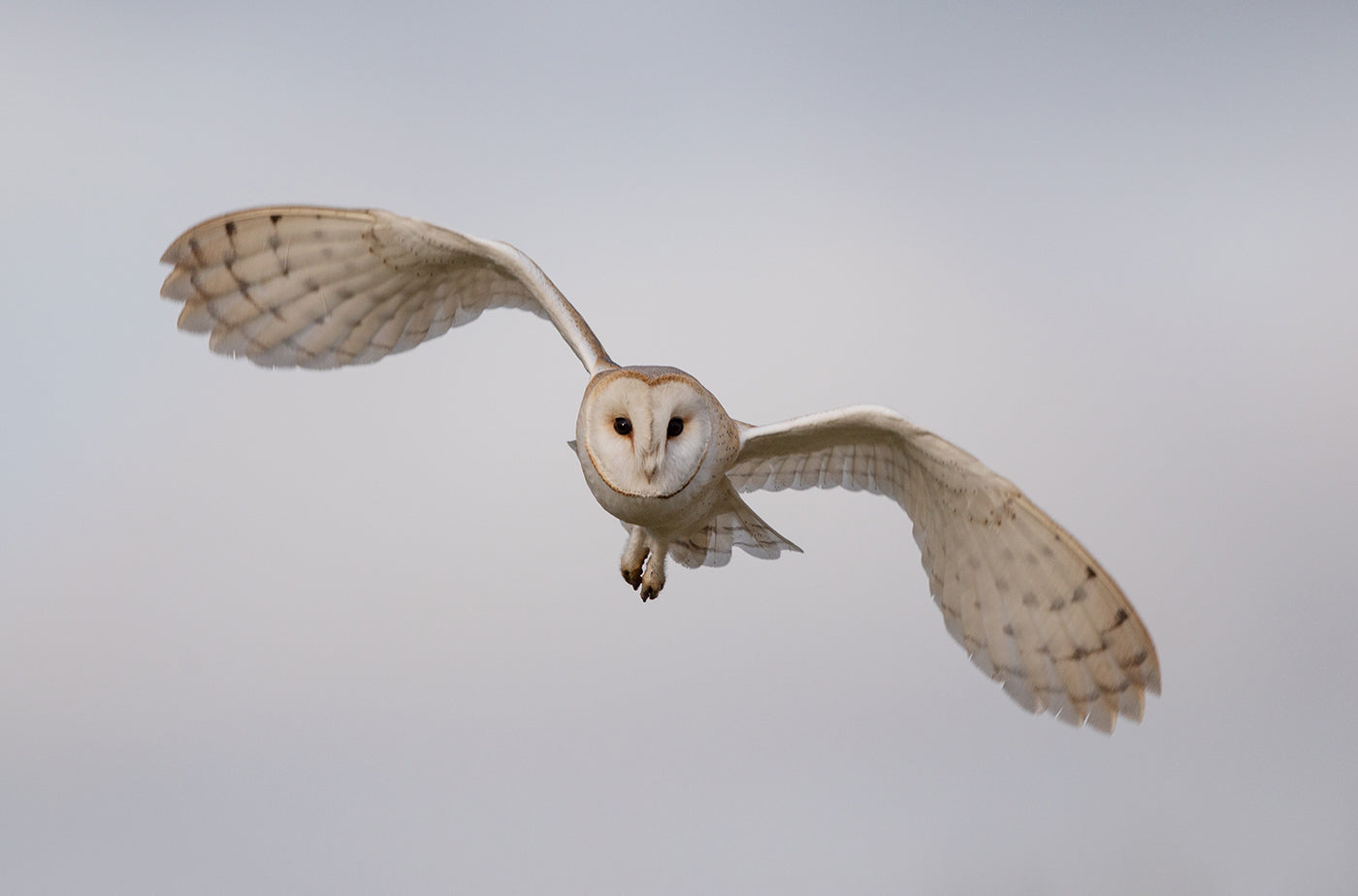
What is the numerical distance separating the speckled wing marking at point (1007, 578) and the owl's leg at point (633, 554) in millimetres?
514

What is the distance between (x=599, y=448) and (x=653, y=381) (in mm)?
304

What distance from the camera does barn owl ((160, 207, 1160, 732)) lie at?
4699 millimetres

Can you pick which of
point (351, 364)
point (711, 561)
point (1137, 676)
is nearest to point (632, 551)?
point (711, 561)

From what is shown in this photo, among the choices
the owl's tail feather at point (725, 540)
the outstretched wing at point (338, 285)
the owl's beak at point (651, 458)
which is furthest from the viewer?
the owl's tail feather at point (725, 540)

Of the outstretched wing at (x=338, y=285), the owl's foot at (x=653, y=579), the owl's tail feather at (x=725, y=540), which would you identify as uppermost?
the outstretched wing at (x=338, y=285)

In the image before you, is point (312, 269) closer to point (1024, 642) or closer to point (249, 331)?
point (249, 331)

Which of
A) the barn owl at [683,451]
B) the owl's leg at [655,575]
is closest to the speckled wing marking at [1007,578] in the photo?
the barn owl at [683,451]

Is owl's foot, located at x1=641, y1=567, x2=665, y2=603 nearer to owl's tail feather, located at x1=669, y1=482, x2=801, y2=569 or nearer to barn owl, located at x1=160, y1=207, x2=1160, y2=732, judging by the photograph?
barn owl, located at x1=160, y1=207, x2=1160, y2=732

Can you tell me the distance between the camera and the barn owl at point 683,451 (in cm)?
470

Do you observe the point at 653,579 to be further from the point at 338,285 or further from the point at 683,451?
the point at 338,285

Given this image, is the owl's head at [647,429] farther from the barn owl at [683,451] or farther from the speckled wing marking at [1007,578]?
the speckled wing marking at [1007,578]

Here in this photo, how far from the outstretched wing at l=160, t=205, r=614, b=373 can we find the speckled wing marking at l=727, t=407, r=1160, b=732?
103 centimetres

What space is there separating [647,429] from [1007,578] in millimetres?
1407

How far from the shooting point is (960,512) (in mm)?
5059
